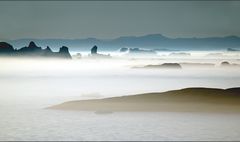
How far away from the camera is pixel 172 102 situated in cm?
696

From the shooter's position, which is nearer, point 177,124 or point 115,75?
point 177,124

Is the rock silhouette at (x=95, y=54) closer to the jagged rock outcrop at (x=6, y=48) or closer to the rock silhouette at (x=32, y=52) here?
the rock silhouette at (x=32, y=52)

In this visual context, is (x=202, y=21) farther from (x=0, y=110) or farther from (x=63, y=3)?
(x=0, y=110)

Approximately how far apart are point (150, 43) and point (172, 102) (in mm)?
1063

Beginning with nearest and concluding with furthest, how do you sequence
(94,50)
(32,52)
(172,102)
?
1. (172,102)
2. (32,52)
3. (94,50)

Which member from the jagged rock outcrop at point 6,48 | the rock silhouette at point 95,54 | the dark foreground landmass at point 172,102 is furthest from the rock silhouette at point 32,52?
the dark foreground landmass at point 172,102

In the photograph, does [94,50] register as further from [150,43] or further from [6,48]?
[6,48]

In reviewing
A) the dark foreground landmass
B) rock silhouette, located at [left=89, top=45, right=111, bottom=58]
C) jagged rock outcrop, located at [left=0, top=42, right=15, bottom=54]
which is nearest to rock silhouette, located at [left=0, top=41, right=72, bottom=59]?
jagged rock outcrop, located at [left=0, top=42, right=15, bottom=54]

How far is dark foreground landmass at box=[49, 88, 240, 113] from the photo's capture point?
687cm

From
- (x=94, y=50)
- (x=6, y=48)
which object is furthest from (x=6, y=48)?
(x=94, y=50)

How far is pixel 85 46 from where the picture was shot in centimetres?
711

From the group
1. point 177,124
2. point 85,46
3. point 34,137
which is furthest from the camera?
point 85,46

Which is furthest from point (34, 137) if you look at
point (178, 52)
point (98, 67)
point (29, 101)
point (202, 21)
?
point (202, 21)

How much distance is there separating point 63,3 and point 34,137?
7.33 ft
